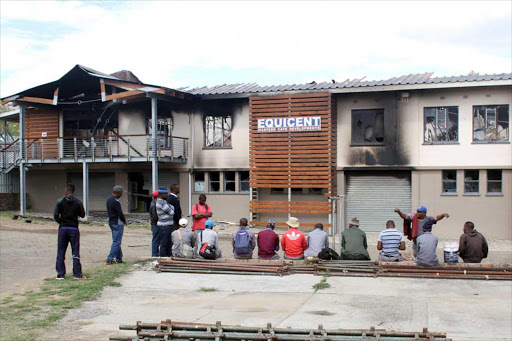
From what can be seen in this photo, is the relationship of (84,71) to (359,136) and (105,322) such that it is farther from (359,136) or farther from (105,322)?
(105,322)

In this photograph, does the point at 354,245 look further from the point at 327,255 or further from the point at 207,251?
the point at 207,251

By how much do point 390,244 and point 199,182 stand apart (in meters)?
15.1

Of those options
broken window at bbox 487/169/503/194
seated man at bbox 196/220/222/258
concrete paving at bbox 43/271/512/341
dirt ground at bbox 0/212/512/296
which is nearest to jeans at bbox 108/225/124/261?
dirt ground at bbox 0/212/512/296

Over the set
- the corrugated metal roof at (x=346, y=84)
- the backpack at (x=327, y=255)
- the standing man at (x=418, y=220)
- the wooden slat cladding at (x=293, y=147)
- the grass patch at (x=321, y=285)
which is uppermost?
the corrugated metal roof at (x=346, y=84)

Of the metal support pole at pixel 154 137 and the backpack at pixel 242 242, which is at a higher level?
the metal support pole at pixel 154 137

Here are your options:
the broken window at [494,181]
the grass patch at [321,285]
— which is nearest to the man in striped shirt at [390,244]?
the grass patch at [321,285]

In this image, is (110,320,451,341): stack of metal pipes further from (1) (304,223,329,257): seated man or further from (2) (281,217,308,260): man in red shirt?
(2) (281,217,308,260): man in red shirt

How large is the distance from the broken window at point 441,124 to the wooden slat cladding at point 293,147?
3.59 m

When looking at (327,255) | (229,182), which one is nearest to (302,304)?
(327,255)

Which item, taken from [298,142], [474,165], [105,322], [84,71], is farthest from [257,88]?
[105,322]

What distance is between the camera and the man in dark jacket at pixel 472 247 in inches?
508

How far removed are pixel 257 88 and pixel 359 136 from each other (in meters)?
4.71

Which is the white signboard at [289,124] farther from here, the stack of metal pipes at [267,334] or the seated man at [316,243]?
the stack of metal pipes at [267,334]

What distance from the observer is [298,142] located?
980 inches
